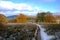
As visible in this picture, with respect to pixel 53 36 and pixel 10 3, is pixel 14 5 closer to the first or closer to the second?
pixel 10 3

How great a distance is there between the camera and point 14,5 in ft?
5.55

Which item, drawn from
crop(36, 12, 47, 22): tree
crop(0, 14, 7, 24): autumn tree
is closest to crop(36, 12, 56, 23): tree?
crop(36, 12, 47, 22): tree

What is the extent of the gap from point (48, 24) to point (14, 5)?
0.64m

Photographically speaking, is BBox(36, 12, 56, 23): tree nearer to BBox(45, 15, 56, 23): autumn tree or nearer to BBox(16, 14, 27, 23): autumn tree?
BBox(45, 15, 56, 23): autumn tree

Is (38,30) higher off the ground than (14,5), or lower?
lower

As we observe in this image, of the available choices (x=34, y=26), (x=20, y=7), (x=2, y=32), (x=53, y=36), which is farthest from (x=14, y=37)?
(x=53, y=36)

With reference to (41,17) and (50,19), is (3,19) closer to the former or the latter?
(41,17)

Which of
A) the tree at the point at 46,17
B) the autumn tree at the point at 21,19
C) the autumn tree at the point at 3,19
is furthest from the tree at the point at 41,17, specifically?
the autumn tree at the point at 3,19

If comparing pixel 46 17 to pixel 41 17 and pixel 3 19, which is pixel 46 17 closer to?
pixel 41 17

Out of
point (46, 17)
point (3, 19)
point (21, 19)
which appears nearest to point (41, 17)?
point (46, 17)

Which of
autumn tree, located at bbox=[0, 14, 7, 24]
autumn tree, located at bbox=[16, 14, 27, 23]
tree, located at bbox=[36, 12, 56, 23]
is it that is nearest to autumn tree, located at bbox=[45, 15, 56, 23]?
tree, located at bbox=[36, 12, 56, 23]

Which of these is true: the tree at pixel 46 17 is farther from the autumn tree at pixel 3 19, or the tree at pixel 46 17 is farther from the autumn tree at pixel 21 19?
the autumn tree at pixel 3 19

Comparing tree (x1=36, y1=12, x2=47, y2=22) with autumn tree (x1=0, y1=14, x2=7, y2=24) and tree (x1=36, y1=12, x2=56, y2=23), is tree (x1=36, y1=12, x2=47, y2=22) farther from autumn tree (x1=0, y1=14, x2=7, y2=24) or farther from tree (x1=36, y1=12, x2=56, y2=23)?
autumn tree (x1=0, y1=14, x2=7, y2=24)

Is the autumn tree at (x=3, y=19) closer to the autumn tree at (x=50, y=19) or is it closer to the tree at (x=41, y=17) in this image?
the tree at (x=41, y=17)
